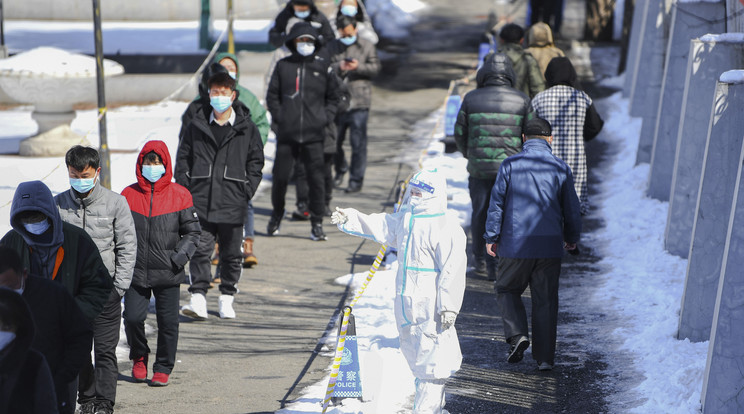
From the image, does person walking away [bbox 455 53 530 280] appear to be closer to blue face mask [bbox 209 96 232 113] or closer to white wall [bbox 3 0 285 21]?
blue face mask [bbox 209 96 232 113]

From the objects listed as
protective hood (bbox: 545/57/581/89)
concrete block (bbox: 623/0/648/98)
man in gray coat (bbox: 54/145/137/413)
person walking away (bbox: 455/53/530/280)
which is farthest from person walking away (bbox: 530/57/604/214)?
concrete block (bbox: 623/0/648/98)

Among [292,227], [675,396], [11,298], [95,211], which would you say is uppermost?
[11,298]

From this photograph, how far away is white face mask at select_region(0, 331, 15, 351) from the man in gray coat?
2.25m

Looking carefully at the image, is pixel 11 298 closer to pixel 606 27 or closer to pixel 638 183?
pixel 638 183

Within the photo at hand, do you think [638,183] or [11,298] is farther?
[638,183]

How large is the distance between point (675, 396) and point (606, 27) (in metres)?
17.2

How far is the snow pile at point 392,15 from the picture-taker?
26806 mm

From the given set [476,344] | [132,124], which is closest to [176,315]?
[476,344]

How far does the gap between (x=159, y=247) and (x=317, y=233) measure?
13.2 ft

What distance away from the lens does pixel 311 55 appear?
10359mm

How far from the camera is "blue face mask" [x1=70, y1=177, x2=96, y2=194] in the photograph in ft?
20.0

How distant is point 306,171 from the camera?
10766 mm

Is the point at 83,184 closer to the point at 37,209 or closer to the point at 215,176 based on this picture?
the point at 37,209

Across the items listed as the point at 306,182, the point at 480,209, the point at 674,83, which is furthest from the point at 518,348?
the point at 674,83
